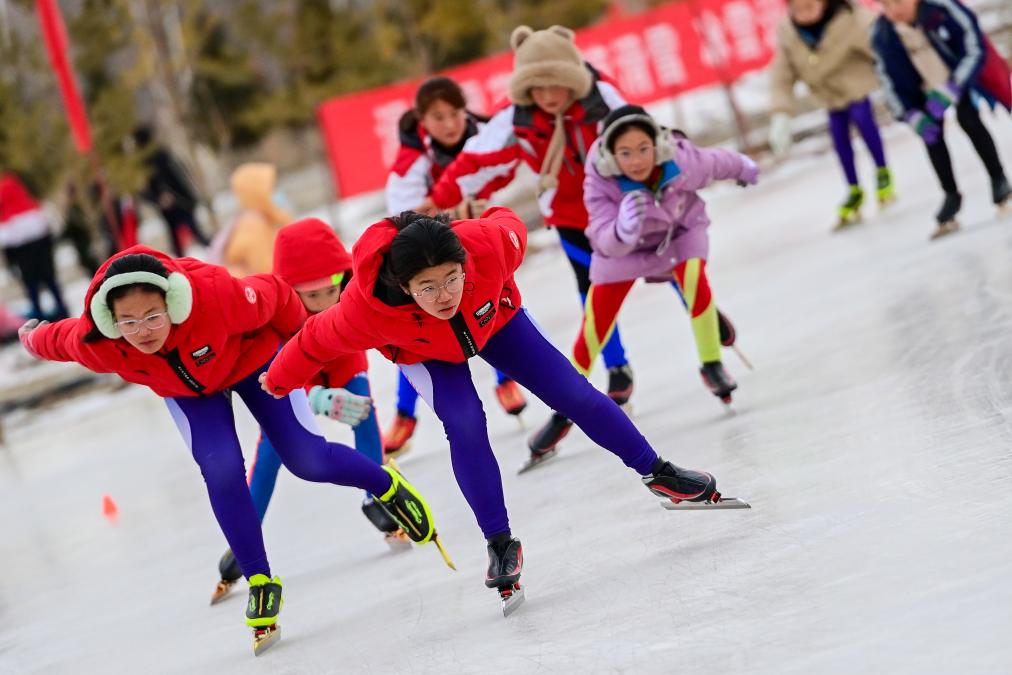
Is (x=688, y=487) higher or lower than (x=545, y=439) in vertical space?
higher

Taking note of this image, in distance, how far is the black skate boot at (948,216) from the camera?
6.56 metres

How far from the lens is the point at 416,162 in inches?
215

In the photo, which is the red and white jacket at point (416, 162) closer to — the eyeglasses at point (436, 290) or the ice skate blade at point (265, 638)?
the ice skate blade at point (265, 638)

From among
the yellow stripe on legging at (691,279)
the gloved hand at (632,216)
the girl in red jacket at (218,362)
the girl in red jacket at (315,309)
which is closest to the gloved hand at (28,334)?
the girl in red jacket at (218,362)

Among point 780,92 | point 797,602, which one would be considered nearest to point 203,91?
point 780,92

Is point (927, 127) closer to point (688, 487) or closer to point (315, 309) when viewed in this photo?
point (315, 309)

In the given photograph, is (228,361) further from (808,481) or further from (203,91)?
(203,91)

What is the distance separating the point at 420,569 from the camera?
3.98m

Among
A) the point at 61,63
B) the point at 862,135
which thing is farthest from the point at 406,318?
the point at 61,63

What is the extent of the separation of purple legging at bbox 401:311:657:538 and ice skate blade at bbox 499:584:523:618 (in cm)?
18

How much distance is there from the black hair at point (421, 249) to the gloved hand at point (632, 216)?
1.35 m

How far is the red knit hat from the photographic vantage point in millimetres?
4547

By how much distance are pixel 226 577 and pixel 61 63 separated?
888 centimetres

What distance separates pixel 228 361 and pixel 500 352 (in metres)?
0.84
